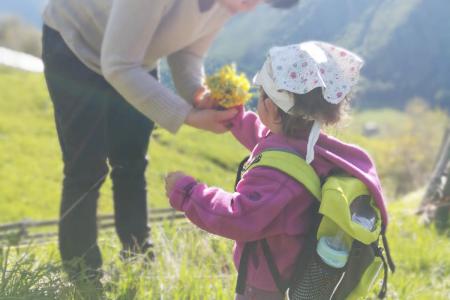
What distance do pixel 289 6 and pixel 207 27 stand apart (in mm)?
376

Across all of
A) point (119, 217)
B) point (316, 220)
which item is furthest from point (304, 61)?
point (119, 217)

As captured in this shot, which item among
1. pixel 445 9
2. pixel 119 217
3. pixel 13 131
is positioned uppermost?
pixel 445 9

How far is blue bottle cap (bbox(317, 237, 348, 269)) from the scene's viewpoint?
159 centimetres

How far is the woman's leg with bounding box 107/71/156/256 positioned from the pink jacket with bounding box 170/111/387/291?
89 centimetres

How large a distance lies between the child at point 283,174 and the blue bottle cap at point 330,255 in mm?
85

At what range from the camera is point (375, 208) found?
1.72 m

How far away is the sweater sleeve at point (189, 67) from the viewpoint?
2.59m

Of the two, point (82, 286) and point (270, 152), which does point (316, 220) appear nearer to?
point (270, 152)

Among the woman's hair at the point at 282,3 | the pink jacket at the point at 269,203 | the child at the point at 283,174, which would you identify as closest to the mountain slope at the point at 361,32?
the woman's hair at the point at 282,3

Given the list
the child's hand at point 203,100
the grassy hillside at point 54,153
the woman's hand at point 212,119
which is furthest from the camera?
the grassy hillside at point 54,153

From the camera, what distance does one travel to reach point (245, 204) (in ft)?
5.20

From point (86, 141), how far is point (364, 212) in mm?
1205

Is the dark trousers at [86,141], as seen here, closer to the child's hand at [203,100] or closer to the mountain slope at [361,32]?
the child's hand at [203,100]

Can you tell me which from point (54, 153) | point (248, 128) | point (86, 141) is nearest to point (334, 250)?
point (248, 128)
